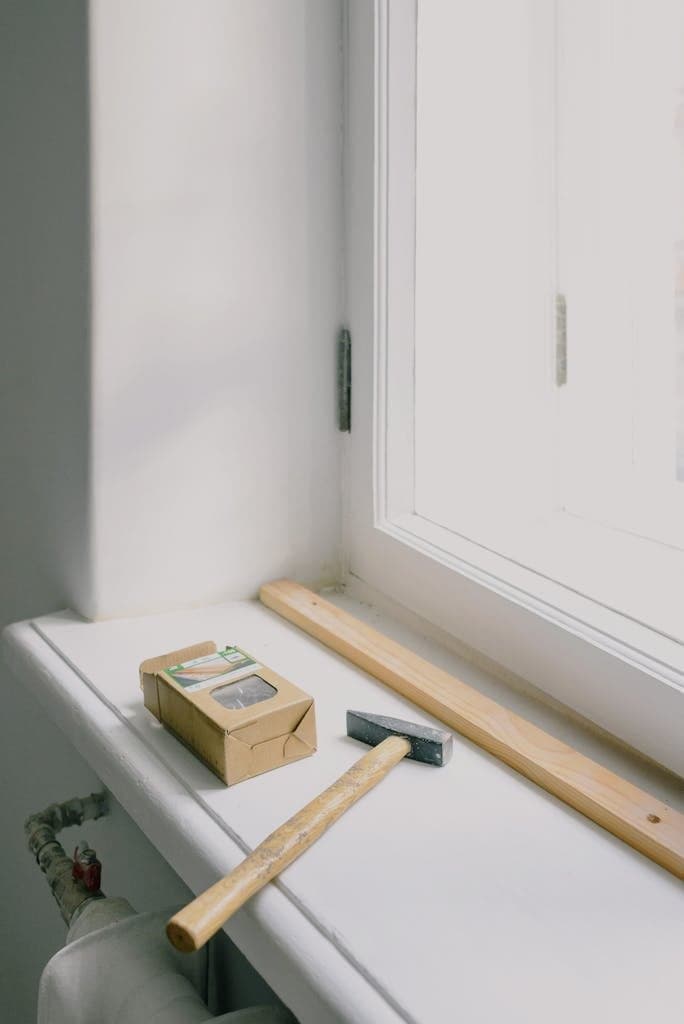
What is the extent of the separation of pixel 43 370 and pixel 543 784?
2.00 feet

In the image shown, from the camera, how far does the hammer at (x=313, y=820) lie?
546 mm

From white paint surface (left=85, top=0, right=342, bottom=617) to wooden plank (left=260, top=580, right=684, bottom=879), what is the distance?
109 mm

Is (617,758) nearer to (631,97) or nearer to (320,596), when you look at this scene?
(320,596)

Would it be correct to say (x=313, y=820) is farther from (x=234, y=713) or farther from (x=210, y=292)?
(x=210, y=292)

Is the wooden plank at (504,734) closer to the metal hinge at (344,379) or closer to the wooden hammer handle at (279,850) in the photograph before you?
the wooden hammer handle at (279,850)

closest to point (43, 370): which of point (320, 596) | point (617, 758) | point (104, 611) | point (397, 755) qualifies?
point (104, 611)

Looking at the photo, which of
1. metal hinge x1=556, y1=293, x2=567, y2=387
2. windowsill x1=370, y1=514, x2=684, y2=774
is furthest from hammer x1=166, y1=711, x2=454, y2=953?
metal hinge x1=556, y1=293, x2=567, y2=387

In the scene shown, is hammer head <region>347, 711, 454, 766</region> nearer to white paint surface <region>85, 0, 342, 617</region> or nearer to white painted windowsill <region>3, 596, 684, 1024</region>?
white painted windowsill <region>3, 596, 684, 1024</region>

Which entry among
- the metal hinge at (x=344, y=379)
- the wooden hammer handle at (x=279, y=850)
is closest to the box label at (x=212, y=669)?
the wooden hammer handle at (x=279, y=850)

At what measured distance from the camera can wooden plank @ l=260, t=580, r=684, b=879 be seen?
624 mm

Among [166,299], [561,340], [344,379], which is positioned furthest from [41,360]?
[561,340]

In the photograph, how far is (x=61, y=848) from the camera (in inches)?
34.3

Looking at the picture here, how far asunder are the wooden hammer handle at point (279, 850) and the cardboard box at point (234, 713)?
0.19 ft

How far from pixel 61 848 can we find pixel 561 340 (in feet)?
2.14
